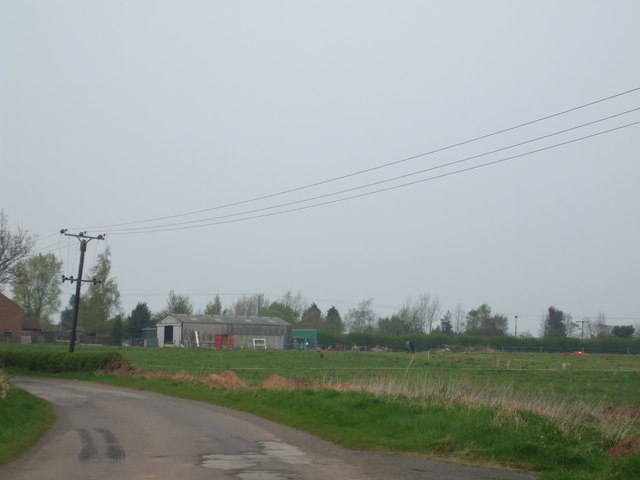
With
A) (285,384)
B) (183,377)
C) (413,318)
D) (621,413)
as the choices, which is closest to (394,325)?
(413,318)

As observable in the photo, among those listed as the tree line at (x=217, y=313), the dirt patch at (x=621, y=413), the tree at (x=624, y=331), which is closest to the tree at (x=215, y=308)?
the tree line at (x=217, y=313)

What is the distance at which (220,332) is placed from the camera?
9381 centimetres

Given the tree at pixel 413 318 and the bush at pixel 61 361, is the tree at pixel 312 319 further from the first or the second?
the bush at pixel 61 361

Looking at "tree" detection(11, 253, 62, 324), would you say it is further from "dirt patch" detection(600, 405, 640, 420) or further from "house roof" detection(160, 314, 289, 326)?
"dirt patch" detection(600, 405, 640, 420)

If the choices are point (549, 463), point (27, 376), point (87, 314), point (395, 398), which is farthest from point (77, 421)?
point (87, 314)

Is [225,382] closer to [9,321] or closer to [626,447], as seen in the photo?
[626,447]

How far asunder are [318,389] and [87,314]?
82.6 metres

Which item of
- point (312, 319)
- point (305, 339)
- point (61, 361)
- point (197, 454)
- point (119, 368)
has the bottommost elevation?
point (197, 454)

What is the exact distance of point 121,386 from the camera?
111ft

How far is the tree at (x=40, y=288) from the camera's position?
335ft

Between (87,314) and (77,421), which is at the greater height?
(87,314)

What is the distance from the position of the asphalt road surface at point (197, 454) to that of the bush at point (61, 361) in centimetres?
1897

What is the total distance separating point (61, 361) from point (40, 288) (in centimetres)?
6720

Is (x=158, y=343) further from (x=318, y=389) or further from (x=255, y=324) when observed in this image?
(x=318, y=389)
